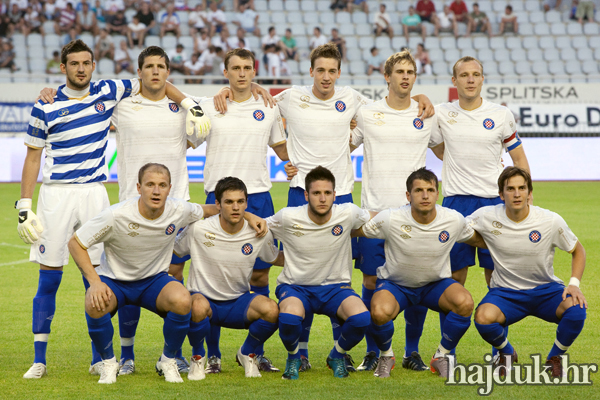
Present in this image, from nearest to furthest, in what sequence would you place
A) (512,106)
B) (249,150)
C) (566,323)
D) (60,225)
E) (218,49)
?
(566,323), (60,225), (249,150), (512,106), (218,49)

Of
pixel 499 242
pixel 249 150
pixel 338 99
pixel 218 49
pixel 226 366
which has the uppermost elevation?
pixel 218 49

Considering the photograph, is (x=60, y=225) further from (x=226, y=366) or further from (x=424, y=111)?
(x=424, y=111)

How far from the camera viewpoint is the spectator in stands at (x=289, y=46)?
19.7 m

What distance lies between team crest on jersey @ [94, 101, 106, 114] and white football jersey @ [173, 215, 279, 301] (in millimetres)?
1022

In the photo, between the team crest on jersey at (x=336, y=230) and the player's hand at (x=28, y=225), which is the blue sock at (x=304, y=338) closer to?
the team crest on jersey at (x=336, y=230)

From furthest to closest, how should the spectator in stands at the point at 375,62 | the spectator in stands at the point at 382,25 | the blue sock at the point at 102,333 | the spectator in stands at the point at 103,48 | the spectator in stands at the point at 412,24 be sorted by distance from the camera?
the spectator in stands at the point at 412,24, the spectator in stands at the point at 382,25, the spectator in stands at the point at 375,62, the spectator in stands at the point at 103,48, the blue sock at the point at 102,333

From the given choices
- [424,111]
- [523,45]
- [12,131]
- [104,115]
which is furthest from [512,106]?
[104,115]

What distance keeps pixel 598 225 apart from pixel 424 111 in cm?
703

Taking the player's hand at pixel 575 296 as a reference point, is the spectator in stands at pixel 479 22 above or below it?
above

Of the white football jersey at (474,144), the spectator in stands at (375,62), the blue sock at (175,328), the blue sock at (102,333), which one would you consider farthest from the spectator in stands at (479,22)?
the blue sock at (102,333)

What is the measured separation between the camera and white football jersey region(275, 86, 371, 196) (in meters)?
5.26

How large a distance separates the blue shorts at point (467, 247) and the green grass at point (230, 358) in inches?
24.3

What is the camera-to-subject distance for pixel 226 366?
4.98 metres

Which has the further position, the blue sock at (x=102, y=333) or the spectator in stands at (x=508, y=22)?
the spectator in stands at (x=508, y=22)
